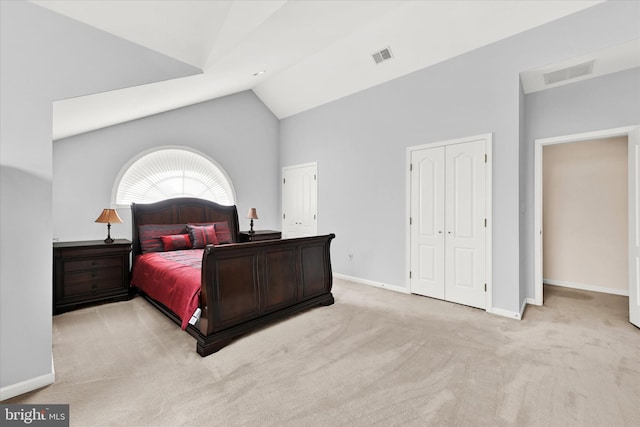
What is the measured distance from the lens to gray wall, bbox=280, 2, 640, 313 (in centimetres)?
301

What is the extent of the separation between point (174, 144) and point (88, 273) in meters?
2.30

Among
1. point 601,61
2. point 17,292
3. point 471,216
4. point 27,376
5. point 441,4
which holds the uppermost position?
point 441,4

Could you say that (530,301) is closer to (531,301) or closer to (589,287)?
(531,301)

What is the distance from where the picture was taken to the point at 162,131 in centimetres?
459

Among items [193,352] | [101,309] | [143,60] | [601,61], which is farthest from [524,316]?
[101,309]

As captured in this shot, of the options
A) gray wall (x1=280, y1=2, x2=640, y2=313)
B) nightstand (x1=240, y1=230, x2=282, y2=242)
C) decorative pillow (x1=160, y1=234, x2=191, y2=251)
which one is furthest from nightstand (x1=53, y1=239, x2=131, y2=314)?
gray wall (x1=280, y1=2, x2=640, y2=313)

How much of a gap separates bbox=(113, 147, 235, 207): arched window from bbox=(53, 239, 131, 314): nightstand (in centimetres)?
96

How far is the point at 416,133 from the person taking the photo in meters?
4.04

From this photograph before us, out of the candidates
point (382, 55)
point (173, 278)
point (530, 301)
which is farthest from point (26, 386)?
point (530, 301)

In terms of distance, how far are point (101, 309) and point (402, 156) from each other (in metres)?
4.37

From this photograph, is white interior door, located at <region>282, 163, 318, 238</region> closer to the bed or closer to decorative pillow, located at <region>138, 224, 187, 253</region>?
the bed

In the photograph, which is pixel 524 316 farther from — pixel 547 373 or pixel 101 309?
pixel 101 309
